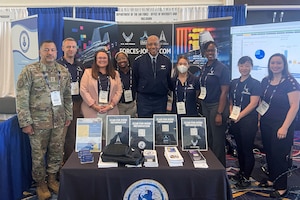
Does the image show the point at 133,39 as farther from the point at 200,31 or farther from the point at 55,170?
the point at 55,170

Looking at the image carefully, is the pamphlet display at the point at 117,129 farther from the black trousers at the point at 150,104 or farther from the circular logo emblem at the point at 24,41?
the circular logo emblem at the point at 24,41

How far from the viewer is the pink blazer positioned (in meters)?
3.17

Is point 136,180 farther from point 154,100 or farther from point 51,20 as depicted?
point 51,20

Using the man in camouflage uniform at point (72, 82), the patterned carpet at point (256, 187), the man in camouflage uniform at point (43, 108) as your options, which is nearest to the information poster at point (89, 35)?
the man in camouflage uniform at point (72, 82)

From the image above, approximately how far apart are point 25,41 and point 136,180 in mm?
3021

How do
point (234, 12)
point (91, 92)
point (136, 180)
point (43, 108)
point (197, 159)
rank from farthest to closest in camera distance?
point (234, 12) → point (91, 92) → point (43, 108) → point (197, 159) → point (136, 180)

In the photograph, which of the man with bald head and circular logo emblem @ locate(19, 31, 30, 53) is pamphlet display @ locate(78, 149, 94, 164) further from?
circular logo emblem @ locate(19, 31, 30, 53)

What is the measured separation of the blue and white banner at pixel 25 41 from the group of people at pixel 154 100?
0.83 m

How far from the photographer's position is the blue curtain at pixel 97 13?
4773 millimetres

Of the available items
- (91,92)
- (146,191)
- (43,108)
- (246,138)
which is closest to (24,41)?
(91,92)

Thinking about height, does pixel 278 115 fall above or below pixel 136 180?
above

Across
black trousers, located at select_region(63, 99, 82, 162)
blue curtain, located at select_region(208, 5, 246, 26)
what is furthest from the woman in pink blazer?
blue curtain, located at select_region(208, 5, 246, 26)

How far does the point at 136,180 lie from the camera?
1916 millimetres

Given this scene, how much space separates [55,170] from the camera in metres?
2.86
